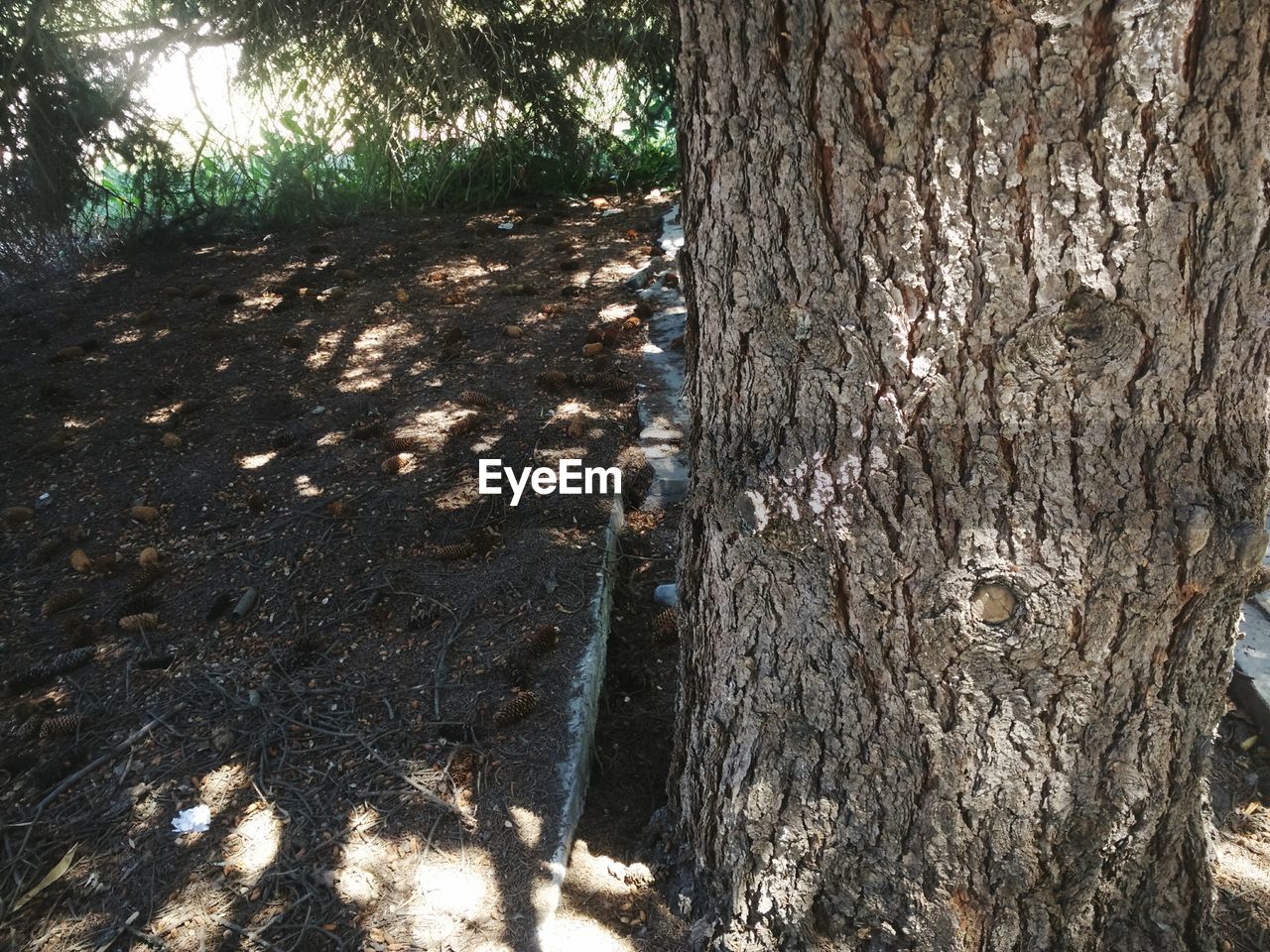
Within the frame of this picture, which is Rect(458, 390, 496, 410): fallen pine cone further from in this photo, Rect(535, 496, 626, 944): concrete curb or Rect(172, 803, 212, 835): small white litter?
Rect(172, 803, 212, 835): small white litter

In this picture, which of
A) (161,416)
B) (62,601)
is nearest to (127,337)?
(161,416)

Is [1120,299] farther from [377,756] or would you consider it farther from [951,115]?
[377,756]

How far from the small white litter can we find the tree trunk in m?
1.34

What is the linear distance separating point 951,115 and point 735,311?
0.47 metres

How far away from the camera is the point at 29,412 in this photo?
14.2ft

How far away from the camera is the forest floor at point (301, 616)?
6.95 feet

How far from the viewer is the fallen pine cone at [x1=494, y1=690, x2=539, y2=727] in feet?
8.04

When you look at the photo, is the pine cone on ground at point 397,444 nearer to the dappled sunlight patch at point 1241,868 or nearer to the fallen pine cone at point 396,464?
the fallen pine cone at point 396,464

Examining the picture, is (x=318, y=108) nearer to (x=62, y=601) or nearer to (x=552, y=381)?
(x=552, y=381)

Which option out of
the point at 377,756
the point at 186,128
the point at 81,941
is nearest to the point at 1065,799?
the point at 377,756

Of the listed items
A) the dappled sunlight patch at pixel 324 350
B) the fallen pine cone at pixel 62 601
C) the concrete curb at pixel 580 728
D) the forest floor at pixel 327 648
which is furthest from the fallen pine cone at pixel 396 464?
the dappled sunlight patch at pixel 324 350

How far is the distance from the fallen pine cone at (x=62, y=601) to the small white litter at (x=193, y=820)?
1176 mm

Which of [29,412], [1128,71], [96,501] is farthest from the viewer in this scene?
[29,412]

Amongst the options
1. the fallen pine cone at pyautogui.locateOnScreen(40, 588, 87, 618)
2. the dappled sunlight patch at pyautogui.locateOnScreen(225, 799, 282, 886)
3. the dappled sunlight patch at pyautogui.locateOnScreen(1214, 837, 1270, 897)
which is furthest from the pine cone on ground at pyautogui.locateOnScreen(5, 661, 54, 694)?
the dappled sunlight patch at pyautogui.locateOnScreen(1214, 837, 1270, 897)
